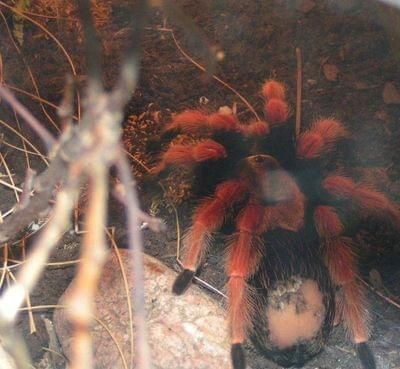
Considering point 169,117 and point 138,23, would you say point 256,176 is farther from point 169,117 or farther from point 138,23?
point 138,23

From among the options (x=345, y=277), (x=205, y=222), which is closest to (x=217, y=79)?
(x=205, y=222)

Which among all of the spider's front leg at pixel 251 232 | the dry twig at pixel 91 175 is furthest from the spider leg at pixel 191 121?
the dry twig at pixel 91 175

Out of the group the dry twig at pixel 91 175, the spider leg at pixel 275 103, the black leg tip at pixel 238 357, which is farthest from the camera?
the spider leg at pixel 275 103

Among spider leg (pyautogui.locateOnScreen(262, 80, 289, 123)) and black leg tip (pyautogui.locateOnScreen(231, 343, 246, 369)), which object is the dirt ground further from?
black leg tip (pyautogui.locateOnScreen(231, 343, 246, 369))

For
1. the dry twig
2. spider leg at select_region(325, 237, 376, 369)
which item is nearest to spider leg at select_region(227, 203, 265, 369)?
spider leg at select_region(325, 237, 376, 369)

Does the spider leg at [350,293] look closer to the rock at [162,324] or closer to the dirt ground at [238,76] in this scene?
the dirt ground at [238,76]

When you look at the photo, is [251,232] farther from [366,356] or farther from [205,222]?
[366,356]
